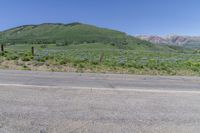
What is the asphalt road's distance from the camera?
405cm

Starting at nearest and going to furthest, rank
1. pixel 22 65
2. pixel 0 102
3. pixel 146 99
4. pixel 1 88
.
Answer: pixel 0 102 → pixel 146 99 → pixel 1 88 → pixel 22 65

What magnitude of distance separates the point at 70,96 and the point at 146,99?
208 centimetres

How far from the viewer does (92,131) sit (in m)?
3.88

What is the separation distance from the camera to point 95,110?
4961 millimetres

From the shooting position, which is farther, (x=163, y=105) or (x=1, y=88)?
(x=1, y=88)

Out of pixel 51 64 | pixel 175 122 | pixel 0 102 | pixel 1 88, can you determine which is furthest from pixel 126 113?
pixel 51 64

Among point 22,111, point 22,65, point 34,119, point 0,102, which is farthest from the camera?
point 22,65

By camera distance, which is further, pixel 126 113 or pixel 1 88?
pixel 1 88

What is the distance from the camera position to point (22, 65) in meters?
13.4

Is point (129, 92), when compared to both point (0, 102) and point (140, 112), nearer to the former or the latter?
point (140, 112)

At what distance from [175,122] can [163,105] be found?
3.72 feet

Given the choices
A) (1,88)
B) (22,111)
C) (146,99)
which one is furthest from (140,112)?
(1,88)

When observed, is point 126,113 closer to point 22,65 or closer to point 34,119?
point 34,119

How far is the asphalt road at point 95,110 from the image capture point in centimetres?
405
